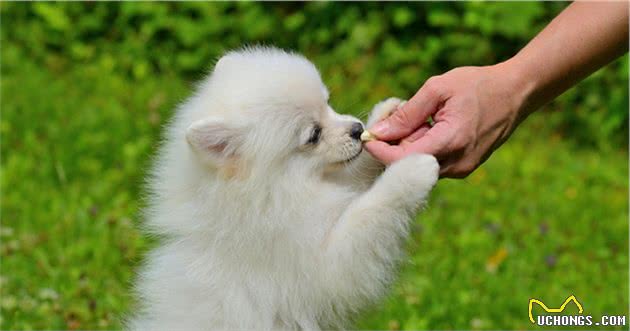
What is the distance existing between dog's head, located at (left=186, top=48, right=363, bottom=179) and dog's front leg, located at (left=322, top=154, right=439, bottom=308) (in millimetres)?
245

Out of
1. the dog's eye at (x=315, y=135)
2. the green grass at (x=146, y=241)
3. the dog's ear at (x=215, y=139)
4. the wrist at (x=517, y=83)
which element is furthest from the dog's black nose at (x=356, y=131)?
the green grass at (x=146, y=241)

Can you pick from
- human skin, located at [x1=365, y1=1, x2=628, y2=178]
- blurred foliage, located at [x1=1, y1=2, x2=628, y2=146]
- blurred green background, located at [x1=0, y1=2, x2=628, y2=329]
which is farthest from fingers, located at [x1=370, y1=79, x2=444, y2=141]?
blurred foliage, located at [x1=1, y1=2, x2=628, y2=146]

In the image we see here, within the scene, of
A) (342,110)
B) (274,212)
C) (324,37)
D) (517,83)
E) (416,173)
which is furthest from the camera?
(324,37)

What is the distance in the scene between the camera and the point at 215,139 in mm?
3195

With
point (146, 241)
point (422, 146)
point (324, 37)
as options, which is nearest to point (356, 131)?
point (422, 146)

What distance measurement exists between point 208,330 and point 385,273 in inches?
25.4

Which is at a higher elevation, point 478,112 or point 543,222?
point 478,112

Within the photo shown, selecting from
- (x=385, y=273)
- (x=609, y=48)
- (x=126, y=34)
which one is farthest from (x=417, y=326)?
(x=126, y=34)

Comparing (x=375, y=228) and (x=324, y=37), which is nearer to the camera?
(x=375, y=228)

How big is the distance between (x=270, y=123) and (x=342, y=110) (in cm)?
309

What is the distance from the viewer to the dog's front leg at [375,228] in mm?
3133

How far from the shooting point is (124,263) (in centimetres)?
527

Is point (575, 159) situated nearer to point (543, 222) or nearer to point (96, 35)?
point (543, 222)

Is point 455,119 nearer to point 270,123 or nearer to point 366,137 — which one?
point 366,137
